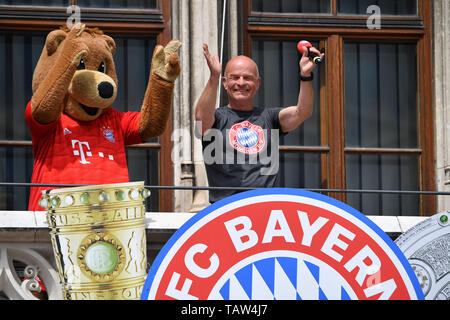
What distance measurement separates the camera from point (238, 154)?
5.53 meters

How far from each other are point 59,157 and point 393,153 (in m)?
2.88

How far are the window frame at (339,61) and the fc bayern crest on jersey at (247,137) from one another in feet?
4.48

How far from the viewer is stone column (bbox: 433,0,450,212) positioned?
700cm

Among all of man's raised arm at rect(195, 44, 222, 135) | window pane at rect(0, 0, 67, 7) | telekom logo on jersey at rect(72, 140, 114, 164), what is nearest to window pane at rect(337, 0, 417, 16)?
window pane at rect(0, 0, 67, 7)

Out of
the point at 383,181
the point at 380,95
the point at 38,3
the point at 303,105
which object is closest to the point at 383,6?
the point at 380,95

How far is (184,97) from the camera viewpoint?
6.71 meters

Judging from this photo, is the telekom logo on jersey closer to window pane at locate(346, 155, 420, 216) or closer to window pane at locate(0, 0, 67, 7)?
window pane at locate(0, 0, 67, 7)

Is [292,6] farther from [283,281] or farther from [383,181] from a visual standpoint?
[283,281]

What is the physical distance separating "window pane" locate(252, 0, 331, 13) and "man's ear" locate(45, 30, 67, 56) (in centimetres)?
202

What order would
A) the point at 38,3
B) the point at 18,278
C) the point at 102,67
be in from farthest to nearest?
the point at 38,3
the point at 102,67
the point at 18,278

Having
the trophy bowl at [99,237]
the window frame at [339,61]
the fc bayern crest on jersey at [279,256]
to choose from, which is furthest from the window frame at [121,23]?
the fc bayern crest on jersey at [279,256]

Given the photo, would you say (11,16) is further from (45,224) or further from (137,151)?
(45,224)

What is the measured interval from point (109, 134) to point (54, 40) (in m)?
0.67
